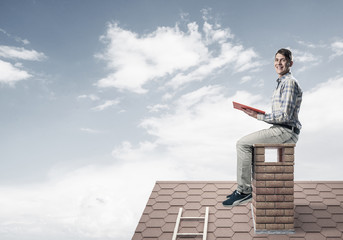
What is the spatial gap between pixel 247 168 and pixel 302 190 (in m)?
2.18

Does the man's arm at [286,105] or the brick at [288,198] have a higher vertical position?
the man's arm at [286,105]

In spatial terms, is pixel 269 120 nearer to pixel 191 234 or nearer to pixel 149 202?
pixel 191 234

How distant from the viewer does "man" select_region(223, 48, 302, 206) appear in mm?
5988

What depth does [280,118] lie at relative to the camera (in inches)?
235

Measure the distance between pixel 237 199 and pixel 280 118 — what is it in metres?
1.70

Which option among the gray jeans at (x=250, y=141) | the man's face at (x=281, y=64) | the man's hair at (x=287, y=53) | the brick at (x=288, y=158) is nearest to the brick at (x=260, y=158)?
the gray jeans at (x=250, y=141)

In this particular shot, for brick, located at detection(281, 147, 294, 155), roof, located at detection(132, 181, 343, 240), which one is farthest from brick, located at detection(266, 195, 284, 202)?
brick, located at detection(281, 147, 294, 155)

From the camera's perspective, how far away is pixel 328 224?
6492mm

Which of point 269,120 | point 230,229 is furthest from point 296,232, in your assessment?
point 269,120

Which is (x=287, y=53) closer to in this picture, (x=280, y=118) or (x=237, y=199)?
(x=280, y=118)

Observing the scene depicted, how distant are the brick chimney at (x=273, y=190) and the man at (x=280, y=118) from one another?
127 mm

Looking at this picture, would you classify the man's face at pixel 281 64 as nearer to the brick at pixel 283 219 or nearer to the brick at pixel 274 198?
the brick at pixel 274 198

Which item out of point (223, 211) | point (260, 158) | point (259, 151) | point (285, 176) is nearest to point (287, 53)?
point (259, 151)

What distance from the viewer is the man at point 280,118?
5988 mm
